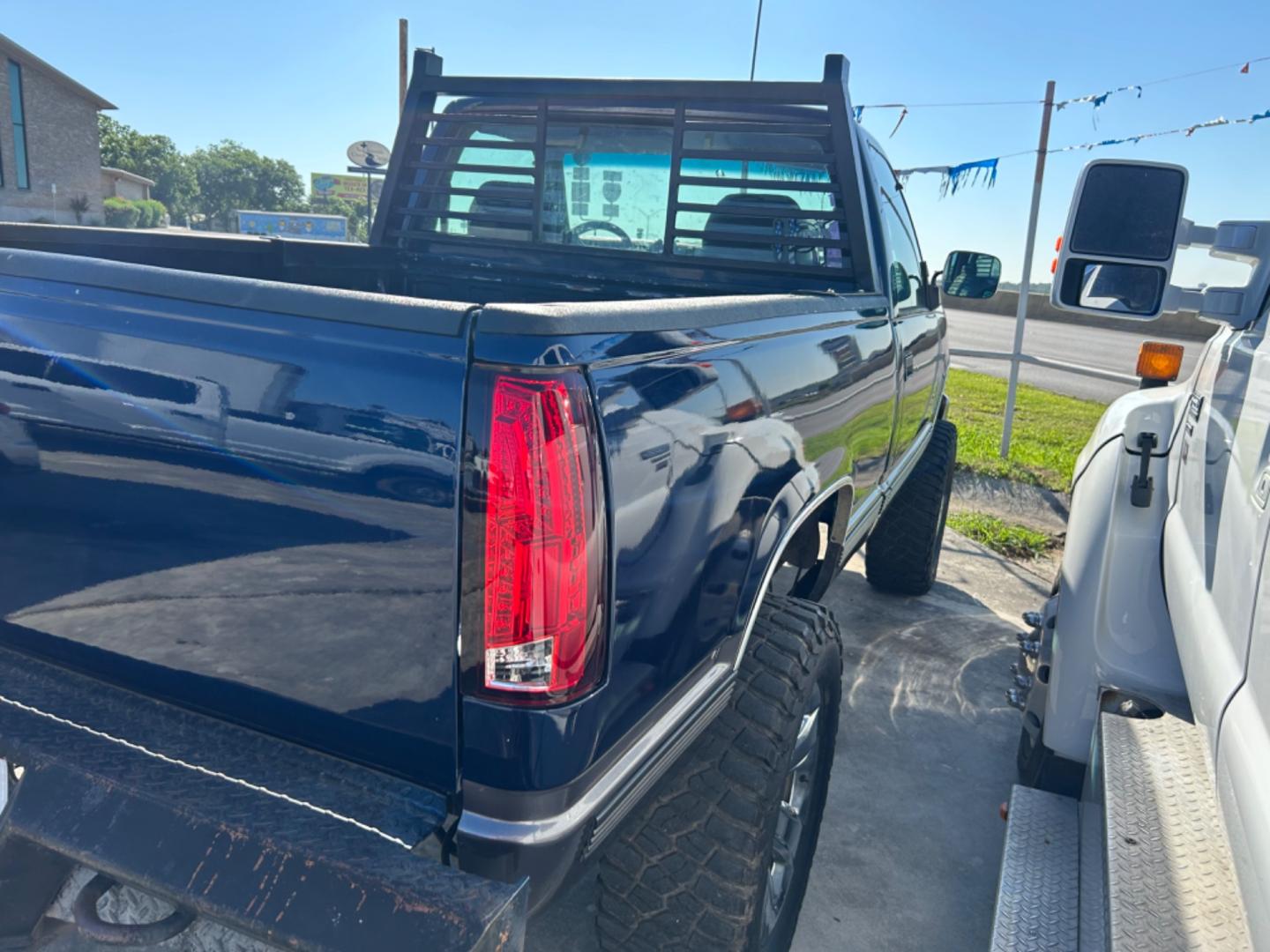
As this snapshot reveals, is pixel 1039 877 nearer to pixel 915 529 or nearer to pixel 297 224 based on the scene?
pixel 915 529

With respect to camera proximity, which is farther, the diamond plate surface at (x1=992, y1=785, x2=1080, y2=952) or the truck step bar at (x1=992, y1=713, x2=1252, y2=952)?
the diamond plate surface at (x1=992, y1=785, x2=1080, y2=952)

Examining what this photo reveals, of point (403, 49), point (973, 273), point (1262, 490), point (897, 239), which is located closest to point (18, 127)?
point (403, 49)

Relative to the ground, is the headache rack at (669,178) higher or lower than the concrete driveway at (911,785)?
higher

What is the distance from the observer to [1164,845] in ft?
5.98

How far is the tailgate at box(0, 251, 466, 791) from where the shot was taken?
A: 1.40 m

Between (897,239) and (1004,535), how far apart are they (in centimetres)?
323

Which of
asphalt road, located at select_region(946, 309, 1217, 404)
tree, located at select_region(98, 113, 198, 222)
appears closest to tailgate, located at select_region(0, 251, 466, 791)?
asphalt road, located at select_region(946, 309, 1217, 404)

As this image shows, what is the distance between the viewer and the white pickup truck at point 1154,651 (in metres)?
1.33

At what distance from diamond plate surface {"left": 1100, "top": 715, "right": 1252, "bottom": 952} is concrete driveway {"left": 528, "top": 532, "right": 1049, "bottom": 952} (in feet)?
2.88

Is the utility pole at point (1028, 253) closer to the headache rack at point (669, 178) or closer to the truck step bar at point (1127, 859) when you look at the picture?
the headache rack at point (669, 178)

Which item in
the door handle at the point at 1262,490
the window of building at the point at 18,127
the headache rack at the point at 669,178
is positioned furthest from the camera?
the window of building at the point at 18,127

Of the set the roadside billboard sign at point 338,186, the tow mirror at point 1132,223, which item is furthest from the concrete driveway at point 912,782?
the roadside billboard sign at point 338,186

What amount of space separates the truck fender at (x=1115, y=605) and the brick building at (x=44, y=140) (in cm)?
4288

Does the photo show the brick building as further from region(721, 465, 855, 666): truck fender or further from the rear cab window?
region(721, 465, 855, 666): truck fender
